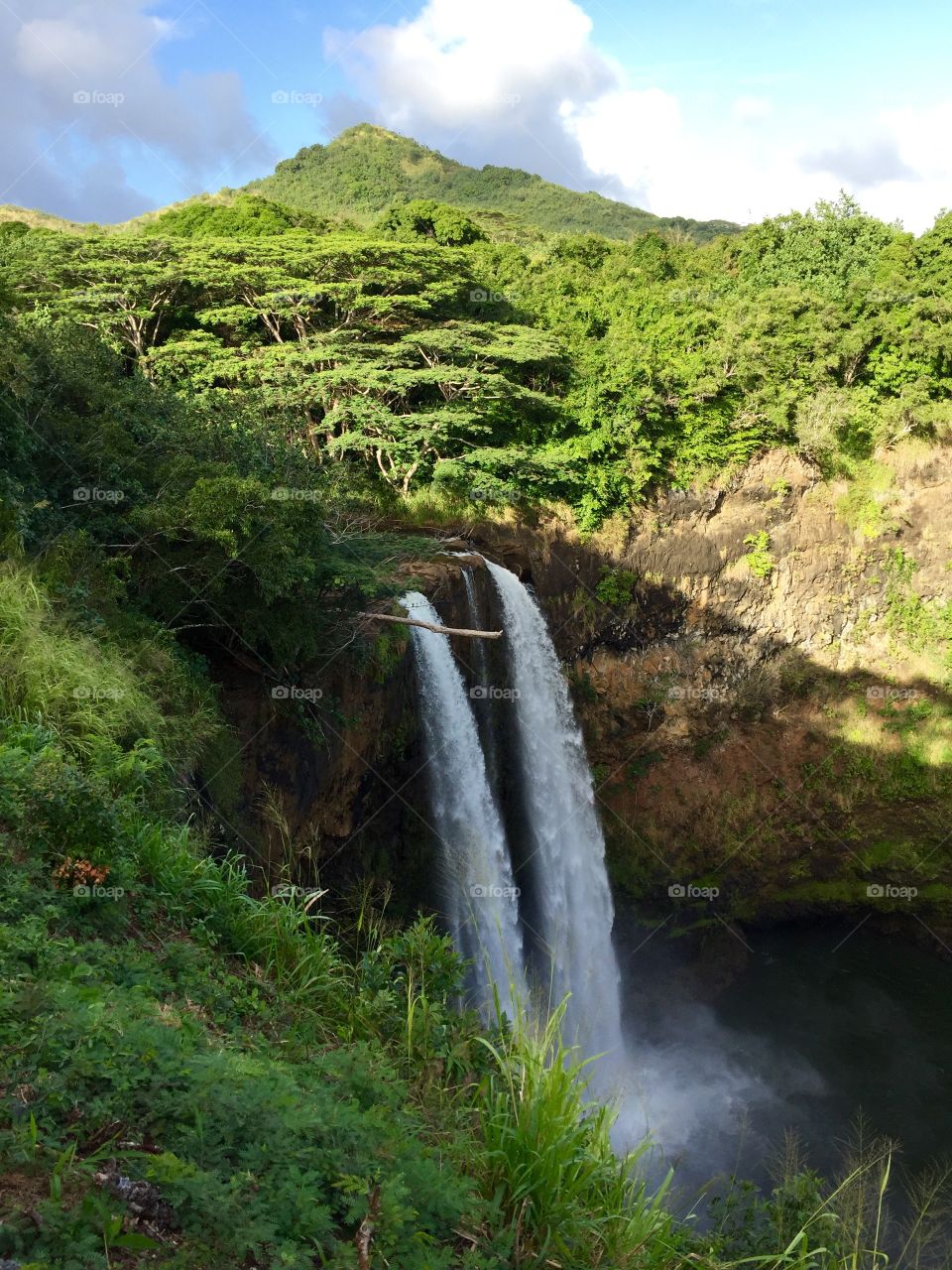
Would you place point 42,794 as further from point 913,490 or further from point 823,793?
point 913,490

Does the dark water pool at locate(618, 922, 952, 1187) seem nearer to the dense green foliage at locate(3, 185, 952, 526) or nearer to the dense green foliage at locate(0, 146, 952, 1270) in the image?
the dense green foliage at locate(0, 146, 952, 1270)

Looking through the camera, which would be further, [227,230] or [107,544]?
[227,230]

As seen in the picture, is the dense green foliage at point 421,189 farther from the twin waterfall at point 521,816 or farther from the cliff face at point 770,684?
the twin waterfall at point 521,816

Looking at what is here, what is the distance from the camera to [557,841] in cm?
1225

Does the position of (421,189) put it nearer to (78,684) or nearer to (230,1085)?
(78,684)

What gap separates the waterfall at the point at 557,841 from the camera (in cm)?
1190

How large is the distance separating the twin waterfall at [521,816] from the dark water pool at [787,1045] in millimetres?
1127

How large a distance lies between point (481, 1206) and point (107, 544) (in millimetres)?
5719

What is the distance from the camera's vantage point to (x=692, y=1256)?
3.11m

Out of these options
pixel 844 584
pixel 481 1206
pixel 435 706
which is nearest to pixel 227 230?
pixel 435 706

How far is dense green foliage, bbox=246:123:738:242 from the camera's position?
3102cm

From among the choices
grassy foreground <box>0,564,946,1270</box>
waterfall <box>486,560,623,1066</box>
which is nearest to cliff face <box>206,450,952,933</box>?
waterfall <box>486,560,623,1066</box>

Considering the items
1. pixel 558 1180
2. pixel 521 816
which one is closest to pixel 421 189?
pixel 521 816

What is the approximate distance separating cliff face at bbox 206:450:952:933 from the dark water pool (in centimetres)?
79
